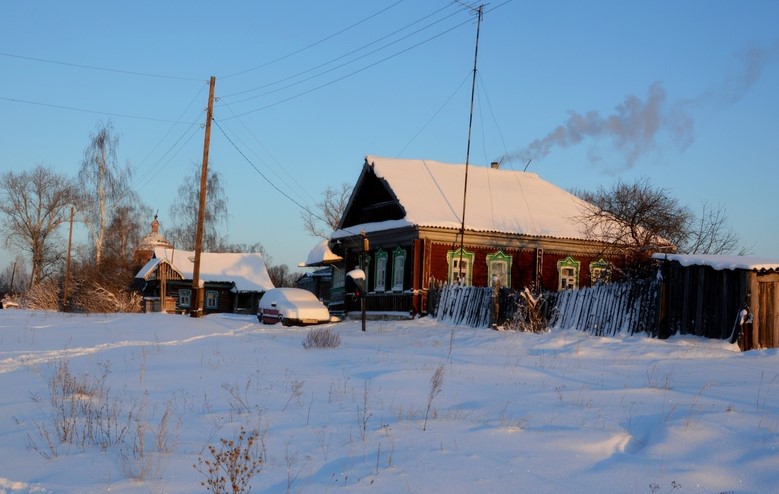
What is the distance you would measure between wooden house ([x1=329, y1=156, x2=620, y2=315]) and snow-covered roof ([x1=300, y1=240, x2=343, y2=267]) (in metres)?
1.12

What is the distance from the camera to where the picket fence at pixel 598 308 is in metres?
15.4

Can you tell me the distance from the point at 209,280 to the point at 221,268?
2198 millimetres

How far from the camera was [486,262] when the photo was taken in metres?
27.9

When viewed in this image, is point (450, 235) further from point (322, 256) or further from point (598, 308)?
point (598, 308)

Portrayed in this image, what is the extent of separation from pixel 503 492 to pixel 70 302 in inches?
1862

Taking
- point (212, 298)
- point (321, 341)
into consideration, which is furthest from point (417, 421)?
point (212, 298)

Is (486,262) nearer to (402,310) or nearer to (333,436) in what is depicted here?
(402,310)

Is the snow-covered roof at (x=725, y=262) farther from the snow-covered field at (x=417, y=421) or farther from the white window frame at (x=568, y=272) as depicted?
the white window frame at (x=568, y=272)

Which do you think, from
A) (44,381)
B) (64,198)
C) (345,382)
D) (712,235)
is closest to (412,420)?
(345,382)

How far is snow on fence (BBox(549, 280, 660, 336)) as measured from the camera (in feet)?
50.2

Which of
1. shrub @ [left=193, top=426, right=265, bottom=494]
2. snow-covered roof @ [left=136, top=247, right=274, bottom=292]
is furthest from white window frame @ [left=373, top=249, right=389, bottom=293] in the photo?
snow-covered roof @ [left=136, top=247, right=274, bottom=292]

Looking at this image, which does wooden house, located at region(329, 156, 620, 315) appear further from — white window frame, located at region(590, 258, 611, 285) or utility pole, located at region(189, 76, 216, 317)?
utility pole, located at region(189, 76, 216, 317)

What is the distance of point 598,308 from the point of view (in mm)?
16719

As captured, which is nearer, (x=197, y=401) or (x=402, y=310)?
(x=197, y=401)
